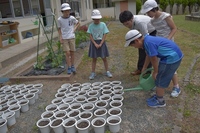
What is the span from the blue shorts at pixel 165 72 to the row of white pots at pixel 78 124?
0.74 m

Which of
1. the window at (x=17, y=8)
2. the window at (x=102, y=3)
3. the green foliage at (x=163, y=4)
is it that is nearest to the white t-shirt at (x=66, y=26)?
the window at (x=17, y=8)

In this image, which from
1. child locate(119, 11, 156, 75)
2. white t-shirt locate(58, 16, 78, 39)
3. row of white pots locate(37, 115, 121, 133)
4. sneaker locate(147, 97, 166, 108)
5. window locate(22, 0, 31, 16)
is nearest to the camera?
row of white pots locate(37, 115, 121, 133)

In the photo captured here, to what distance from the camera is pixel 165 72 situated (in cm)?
231

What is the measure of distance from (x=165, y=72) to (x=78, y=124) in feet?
4.20

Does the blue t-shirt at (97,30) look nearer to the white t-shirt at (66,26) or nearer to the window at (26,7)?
the white t-shirt at (66,26)

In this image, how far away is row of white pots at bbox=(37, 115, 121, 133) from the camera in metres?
2.10

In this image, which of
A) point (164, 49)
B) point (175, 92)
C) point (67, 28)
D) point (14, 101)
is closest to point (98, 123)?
point (164, 49)

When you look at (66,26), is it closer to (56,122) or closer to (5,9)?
(56,122)

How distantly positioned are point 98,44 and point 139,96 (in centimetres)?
129

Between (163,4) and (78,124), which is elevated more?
(163,4)

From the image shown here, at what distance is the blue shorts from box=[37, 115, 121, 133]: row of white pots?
2.42 ft

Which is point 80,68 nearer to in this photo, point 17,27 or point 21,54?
point 21,54

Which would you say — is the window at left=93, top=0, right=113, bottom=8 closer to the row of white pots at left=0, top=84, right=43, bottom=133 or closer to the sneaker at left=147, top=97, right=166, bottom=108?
the row of white pots at left=0, top=84, right=43, bottom=133

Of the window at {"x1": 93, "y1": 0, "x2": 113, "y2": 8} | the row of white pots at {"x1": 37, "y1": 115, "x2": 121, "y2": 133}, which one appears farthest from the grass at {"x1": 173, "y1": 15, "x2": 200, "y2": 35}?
the window at {"x1": 93, "y1": 0, "x2": 113, "y2": 8}
